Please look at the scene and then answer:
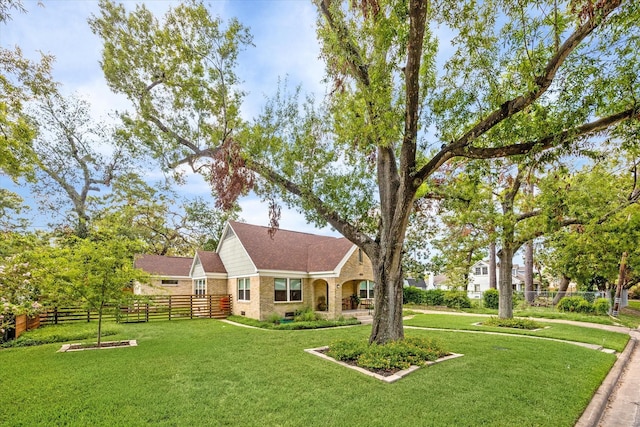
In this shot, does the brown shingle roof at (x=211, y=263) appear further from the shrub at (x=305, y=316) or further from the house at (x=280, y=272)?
the shrub at (x=305, y=316)

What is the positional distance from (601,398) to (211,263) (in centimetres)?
2037

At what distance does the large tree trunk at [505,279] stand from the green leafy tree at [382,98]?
7.46 meters

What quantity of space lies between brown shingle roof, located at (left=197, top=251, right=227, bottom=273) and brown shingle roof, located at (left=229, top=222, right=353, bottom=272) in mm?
3192

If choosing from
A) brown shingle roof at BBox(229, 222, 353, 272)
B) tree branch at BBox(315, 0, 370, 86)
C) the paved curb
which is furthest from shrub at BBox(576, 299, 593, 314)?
tree branch at BBox(315, 0, 370, 86)

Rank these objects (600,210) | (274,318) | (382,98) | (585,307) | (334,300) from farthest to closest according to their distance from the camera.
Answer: (585,307), (334,300), (274,318), (600,210), (382,98)

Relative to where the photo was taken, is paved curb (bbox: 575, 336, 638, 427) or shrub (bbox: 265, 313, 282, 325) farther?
shrub (bbox: 265, 313, 282, 325)

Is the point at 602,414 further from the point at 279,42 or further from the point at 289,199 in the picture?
the point at 279,42

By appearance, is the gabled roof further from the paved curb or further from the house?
the paved curb

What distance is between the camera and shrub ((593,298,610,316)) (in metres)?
20.3

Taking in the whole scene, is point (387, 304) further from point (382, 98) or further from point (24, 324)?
point (24, 324)

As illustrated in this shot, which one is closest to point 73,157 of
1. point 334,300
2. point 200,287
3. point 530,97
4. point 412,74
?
point 200,287

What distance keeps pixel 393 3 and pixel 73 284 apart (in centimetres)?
1114

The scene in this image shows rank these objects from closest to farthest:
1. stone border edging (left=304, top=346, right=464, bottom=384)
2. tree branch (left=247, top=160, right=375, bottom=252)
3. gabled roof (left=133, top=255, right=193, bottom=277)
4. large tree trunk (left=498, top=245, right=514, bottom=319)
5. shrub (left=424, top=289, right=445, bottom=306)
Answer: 1. stone border edging (left=304, top=346, right=464, bottom=384)
2. tree branch (left=247, top=160, right=375, bottom=252)
3. large tree trunk (left=498, top=245, right=514, bottom=319)
4. gabled roof (left=133, top=255, right=193, bottom=277)
5. shrub (left=424, top=289, right=445, bottom=306)

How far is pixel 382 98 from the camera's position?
23.2ft
